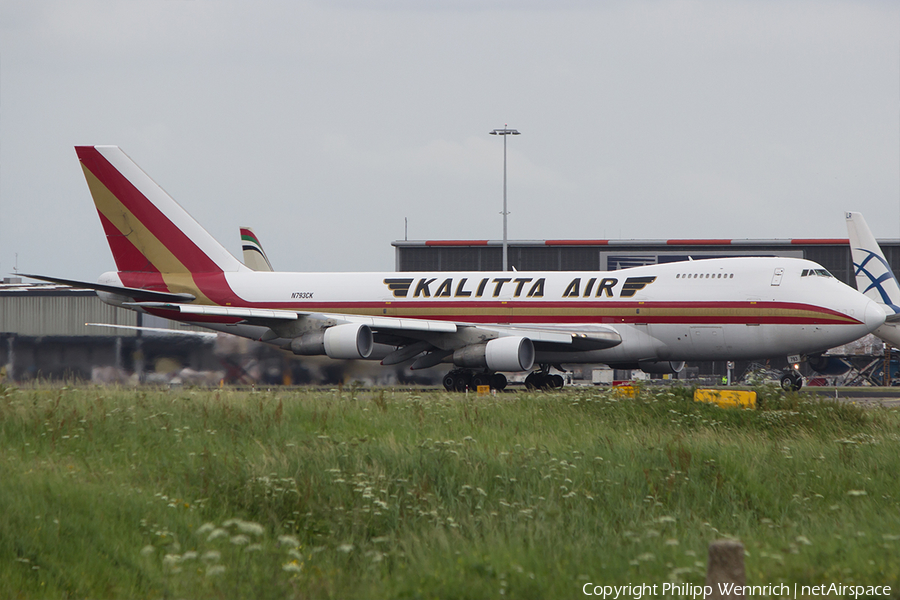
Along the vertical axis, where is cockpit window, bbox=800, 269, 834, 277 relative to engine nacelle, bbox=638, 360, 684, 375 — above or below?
above

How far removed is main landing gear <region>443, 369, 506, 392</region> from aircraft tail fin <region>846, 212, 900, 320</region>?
55.9ft

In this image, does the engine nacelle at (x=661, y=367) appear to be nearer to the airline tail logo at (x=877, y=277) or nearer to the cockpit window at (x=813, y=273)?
the cockpit window at (x=813, y=273)

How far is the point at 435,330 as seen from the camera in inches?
1010

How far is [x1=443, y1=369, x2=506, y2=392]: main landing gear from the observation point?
27.0 metres

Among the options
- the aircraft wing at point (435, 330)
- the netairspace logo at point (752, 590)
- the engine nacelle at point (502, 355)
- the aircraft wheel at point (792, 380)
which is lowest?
the netairspace logo at point (752, 590)

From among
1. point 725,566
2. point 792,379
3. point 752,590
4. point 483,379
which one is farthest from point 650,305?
point 725,566

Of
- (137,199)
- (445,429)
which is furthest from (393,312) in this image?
(445,429)

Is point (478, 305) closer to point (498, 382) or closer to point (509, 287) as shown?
point (509, 287)

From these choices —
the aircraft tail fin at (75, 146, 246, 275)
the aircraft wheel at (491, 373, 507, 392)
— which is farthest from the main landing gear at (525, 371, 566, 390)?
the aircraft tail fin at (75, 146, 246, 275)

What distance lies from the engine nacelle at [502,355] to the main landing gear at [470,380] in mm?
1479

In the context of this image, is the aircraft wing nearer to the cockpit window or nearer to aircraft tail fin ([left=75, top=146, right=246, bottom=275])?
aircraft tail fin ([left=75, top=146, right=246, bottom=275])

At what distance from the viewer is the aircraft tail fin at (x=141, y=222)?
3061 cm

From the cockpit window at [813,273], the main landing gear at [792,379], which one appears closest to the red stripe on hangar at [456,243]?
the cockpit window at [813,273]

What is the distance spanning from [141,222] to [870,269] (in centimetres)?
2927
